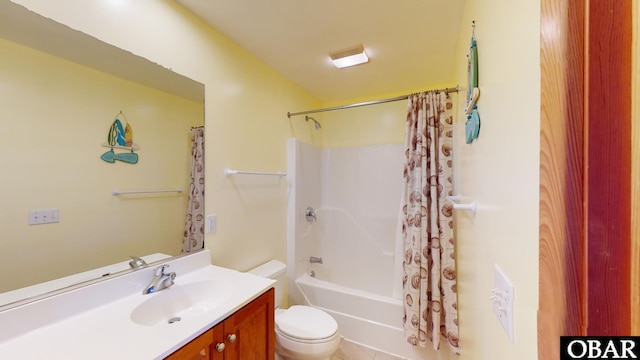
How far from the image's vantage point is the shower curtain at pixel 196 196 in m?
1.43

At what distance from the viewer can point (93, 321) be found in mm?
901

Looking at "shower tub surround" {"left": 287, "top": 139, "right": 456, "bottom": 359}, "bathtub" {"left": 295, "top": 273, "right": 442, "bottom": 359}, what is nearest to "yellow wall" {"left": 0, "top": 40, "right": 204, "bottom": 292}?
"shower tub surround" {"left": 287, "top": 139, "right": 456, "bottom": 359}

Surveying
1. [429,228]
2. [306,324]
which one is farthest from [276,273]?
[429,228]

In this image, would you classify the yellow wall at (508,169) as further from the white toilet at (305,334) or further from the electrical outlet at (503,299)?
the white toilet at (305,334)

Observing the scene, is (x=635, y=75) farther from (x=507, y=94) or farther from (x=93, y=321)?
(x=93, y=321)

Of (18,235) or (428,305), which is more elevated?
(18,235)

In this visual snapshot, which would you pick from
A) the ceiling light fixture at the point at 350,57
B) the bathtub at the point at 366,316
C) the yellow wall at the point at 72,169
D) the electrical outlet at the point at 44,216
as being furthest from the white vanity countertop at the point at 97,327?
the ceiling light fixture at the point at 350,57

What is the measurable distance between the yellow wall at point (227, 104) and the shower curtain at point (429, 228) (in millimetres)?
1126

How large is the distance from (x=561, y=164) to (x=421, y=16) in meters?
1.51

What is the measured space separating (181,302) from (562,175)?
1491 millimetres

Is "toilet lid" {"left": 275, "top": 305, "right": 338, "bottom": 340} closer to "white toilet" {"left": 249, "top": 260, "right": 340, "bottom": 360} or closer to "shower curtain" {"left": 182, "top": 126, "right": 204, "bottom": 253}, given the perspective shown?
"white toilet" {"left": 249, "top": 260, "right": 340, "bottom": 360}

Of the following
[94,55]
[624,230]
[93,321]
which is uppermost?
[94,55]

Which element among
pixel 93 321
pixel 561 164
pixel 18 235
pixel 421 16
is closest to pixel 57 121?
pixel 18 235

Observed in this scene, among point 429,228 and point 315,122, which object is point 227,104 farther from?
point 429,228
